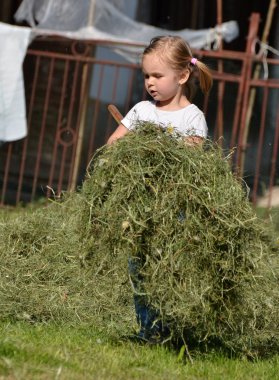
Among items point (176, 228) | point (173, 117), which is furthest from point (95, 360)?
→ point (173, 117)

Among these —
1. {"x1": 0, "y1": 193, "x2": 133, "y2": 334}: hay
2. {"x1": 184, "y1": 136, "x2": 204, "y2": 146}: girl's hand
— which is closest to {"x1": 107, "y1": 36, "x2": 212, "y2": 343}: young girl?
{"x1": 184, "y1": 136, "x2": 204, "y2": 146}: girl's hand

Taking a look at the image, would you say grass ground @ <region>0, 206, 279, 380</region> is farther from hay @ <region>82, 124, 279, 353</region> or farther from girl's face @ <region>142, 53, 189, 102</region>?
girl's face @ <region>142, 53, 189, 102</region>

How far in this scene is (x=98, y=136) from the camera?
1109cm

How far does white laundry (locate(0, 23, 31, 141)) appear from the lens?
30.7ft

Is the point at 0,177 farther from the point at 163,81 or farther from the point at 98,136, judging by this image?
the point at 163,81

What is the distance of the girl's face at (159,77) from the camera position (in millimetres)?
5465

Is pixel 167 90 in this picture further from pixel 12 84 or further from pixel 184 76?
pixel 12 84

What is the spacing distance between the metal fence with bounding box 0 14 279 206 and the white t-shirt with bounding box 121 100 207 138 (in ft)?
12.5

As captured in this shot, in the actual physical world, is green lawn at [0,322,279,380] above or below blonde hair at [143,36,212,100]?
below

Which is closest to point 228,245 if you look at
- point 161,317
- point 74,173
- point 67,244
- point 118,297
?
point 161,317

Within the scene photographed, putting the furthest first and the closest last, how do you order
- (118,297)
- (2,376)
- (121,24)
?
(121,24) → (118,297) → (2,376)

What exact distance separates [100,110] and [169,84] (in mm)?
5672

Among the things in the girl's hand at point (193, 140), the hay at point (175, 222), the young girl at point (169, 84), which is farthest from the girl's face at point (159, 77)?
the hay at point (175, 222)

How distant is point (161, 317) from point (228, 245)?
0.47 meters
